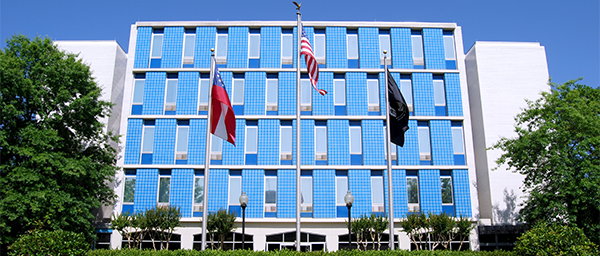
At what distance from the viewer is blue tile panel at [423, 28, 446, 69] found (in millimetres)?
33312

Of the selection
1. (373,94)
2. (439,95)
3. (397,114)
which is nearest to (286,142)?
(373,94)

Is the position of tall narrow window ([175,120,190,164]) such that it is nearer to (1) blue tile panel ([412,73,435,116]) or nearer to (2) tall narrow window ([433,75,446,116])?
(1) blue tile panel ([412,73,435,116])

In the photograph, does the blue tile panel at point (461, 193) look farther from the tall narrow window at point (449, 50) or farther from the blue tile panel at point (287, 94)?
the blue tile panel at point (287, 94)

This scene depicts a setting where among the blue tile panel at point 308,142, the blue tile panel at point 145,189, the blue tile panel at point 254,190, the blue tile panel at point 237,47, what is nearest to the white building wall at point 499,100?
the blue tile panel at point 308,142

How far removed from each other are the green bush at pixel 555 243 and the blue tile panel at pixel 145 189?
72.6 ft

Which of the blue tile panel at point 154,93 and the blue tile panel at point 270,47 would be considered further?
the blue tile panel at point 270,47

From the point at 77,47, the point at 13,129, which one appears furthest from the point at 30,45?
the point at 77,47

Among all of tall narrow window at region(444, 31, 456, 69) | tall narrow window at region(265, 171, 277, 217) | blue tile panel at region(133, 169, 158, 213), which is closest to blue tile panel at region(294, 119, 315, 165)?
tall narrow window at region(265, 171, 277, 217)

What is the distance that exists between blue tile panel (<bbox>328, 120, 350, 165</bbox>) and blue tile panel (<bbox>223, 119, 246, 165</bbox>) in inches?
233

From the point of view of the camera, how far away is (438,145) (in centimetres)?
3173

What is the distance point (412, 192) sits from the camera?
30969 mm

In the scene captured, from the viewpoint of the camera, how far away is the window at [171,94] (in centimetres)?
3238

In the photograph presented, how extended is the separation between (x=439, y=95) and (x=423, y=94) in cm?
128

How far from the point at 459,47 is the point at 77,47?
92.7ft
